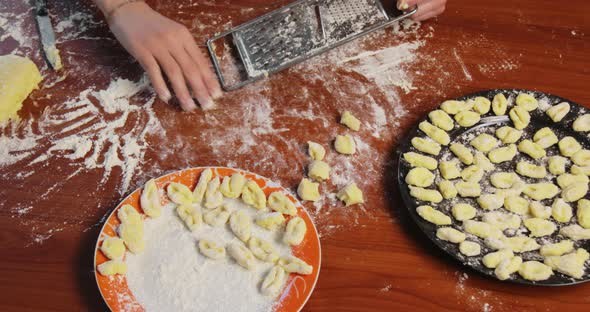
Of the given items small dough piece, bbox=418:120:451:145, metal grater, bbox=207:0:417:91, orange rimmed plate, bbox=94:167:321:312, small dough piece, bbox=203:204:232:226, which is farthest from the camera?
metal grater, bbox=207:0:417:91

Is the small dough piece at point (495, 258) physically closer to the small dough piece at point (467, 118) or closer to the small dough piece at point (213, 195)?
the small dough piece at point (467, 118)

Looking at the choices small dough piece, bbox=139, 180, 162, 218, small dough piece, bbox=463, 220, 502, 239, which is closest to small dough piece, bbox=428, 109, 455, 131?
small dough piece, bbox=463, 220, 502, 239

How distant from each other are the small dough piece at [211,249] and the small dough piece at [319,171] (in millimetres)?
A: 248

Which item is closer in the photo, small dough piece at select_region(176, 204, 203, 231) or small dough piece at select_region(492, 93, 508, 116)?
small dough piece at select_region(176, 204, 203, 231)

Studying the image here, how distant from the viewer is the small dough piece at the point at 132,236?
3.24ft

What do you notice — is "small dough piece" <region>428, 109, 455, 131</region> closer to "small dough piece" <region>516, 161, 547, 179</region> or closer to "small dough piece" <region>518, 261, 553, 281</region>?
"small dough piece" <region>516, 161, 547, 179</region>

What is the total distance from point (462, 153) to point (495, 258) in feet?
0.80

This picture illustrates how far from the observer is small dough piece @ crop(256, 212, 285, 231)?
1011 millimetres

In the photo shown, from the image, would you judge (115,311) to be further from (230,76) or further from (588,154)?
(588,154)

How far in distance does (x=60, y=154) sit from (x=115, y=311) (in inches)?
17.1

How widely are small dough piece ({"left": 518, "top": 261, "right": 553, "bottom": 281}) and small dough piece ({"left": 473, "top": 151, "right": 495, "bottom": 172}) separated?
225 mm

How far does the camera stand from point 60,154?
46.9 inches

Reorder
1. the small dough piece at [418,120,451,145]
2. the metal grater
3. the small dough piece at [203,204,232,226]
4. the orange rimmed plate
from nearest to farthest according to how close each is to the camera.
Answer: the orange rimmed plate
the small dough piece at [203,204,232,226]
the small dough piece at [418,120,451,145]
the metal grater

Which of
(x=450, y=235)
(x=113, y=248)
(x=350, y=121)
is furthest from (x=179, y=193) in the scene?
(x=450, y=235)
